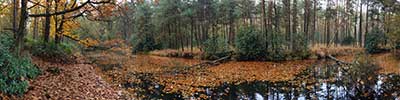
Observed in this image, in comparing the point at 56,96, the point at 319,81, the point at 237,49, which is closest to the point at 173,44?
the point at 237,49

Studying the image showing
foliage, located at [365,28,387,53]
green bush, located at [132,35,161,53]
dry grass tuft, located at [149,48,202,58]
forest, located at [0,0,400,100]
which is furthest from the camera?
green bush, located at [132,35,161,53]

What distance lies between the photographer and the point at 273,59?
88.1 feet

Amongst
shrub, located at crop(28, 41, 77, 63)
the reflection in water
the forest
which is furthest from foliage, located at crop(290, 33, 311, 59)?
shrub, located at crop(28, 41, 77, 63)

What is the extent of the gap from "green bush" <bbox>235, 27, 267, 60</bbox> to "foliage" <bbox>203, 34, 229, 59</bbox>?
2.29 meters

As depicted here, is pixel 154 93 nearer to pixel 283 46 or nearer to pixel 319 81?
pixel 319 81

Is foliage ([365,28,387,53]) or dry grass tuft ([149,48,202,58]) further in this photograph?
dry grass tuft ([149,48,202,58])

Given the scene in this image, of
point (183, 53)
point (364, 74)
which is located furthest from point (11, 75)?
point (183, 53)

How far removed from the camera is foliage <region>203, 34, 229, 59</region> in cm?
3006

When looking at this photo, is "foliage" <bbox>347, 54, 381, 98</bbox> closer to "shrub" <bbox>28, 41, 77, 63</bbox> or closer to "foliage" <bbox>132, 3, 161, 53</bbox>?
"shrub" <bbox>28, 41, 77, 63</bbox>

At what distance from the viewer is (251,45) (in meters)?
27.3

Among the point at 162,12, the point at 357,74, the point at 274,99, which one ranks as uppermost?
the point at 162,12

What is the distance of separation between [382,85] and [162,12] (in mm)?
32269

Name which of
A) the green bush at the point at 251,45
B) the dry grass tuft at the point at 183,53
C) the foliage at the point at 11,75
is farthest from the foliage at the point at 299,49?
the foliage at the point at 11,75

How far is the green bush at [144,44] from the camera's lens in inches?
1852
